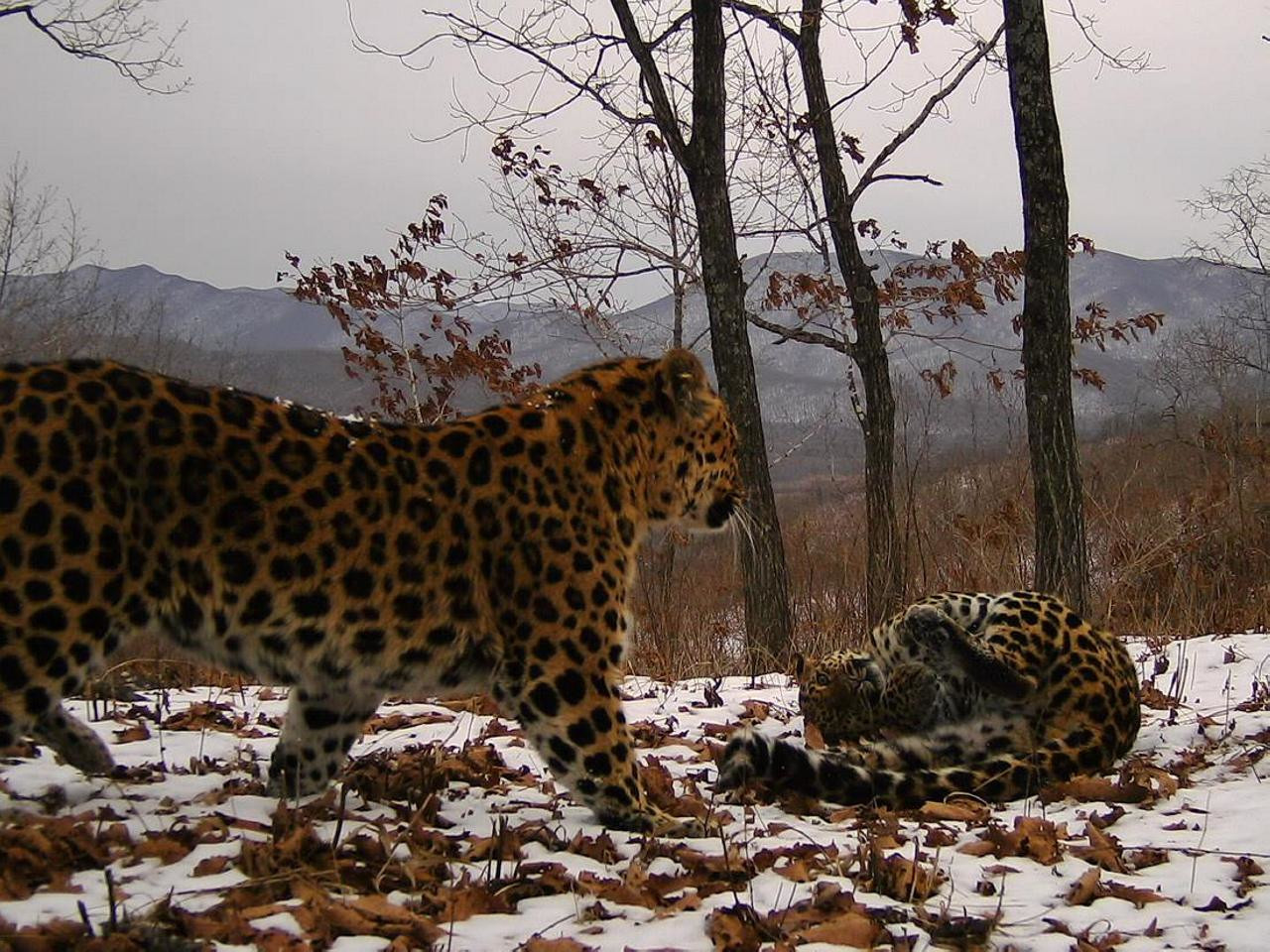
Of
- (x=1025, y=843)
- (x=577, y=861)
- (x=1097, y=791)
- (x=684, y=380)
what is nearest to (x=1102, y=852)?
(x=1025, y=843)

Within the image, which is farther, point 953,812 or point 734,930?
point 953,812

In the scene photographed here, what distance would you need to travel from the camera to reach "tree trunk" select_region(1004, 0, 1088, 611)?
900 cm

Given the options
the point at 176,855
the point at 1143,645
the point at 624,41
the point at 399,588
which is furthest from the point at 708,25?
the point at 176,855

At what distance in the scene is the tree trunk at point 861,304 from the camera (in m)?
11.7

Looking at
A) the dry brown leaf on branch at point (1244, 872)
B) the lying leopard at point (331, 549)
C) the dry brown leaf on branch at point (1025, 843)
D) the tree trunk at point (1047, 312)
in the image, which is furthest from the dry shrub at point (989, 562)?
the dry brown leaf on branch at point (1244, 872)

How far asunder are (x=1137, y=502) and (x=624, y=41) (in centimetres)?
1222

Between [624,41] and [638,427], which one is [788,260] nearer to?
[624,41]

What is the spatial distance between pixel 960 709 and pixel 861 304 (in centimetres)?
714

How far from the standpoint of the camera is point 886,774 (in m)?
5.14

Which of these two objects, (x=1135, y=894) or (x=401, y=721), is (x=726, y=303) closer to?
(x=401, y=721)

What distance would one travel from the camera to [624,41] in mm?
12695

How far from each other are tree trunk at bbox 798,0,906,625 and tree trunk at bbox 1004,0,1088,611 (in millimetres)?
2146

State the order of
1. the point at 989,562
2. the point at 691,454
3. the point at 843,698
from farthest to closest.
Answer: the point at 989,562 < the point at 843,698 < the point at 691,454

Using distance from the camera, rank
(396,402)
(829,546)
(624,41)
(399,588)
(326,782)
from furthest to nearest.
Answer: (396,402) → (829,546) → (624,41) → (326,782) → (399,588)
